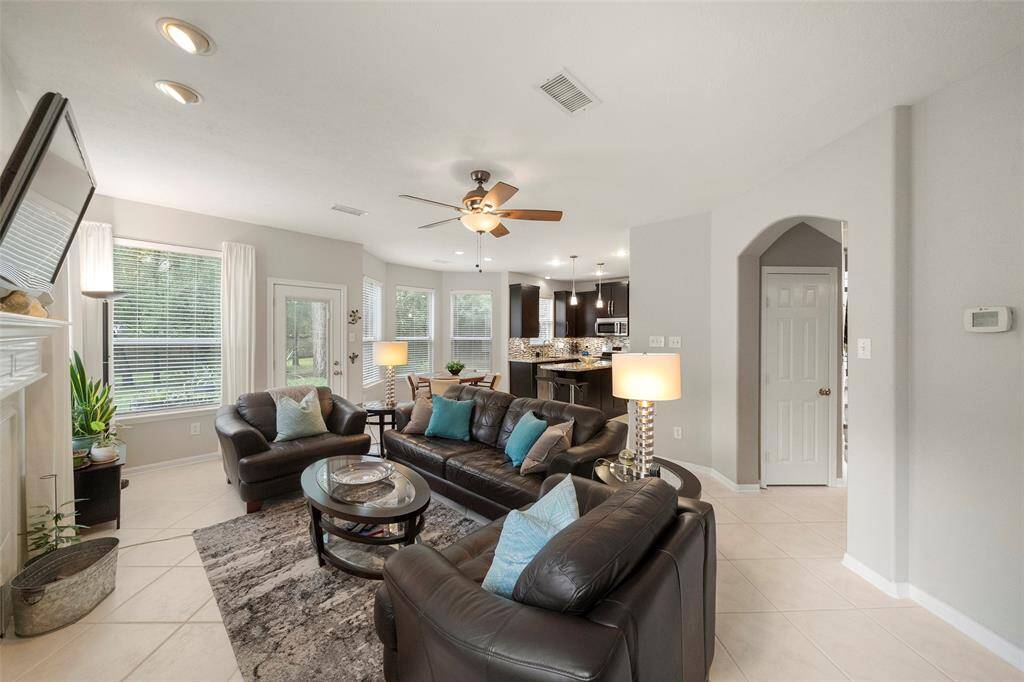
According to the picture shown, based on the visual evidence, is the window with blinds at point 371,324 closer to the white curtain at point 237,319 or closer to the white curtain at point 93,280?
the white curtain at point 237,319

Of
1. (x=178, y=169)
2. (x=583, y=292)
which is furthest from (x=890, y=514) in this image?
(x=583, y=292)

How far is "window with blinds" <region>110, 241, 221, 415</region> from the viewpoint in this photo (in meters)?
4.02

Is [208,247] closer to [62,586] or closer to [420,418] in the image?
[420,418]

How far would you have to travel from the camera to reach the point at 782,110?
2297 millimetres

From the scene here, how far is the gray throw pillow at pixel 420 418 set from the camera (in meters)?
3.89

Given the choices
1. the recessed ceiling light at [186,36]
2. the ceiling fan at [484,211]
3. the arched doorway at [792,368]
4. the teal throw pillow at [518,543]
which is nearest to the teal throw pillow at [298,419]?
the ceiling fan at [484,211]

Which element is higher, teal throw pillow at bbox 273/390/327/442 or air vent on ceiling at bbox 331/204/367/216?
air vent on ceiling at bbox 331/204/367/216

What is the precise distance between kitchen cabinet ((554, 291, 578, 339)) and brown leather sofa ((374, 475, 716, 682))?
294 inches

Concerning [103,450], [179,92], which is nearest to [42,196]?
[179,92]

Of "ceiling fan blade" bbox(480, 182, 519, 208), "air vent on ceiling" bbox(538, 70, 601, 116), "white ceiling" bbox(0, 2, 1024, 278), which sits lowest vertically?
"ceiling fan blade" bbox(480, 182, 519, 208)

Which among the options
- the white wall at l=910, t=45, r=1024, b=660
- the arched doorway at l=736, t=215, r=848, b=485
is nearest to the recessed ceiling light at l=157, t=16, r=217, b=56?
the white wall at l=910, t=45, r=1024, b=660

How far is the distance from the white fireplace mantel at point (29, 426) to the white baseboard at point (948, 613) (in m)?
4.46

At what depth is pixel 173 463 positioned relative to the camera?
426 centimetres

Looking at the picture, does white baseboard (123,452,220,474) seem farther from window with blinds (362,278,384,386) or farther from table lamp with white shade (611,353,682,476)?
table lamp with white shade (611,353,682,476)
